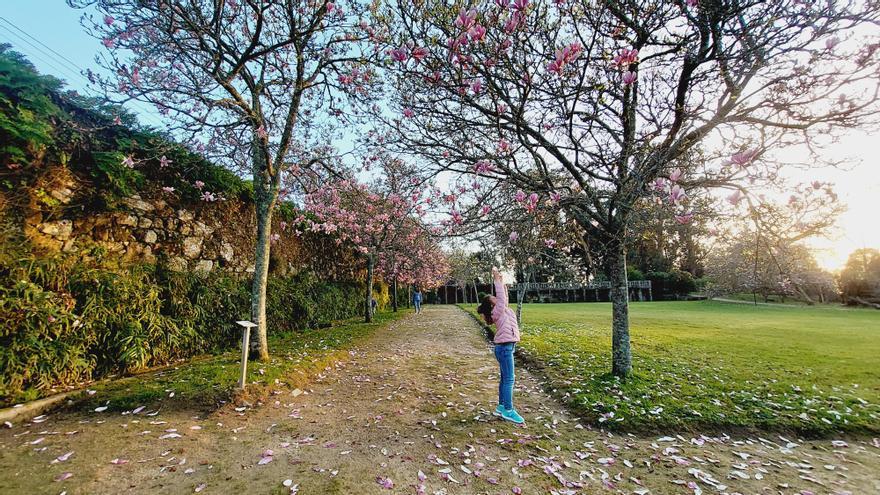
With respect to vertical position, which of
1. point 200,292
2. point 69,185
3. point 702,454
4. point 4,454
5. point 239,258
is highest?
point 69,185

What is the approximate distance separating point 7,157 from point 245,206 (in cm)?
536

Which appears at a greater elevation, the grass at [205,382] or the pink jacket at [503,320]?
the pink jacket at [503,320]

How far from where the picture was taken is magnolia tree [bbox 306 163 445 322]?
988cm

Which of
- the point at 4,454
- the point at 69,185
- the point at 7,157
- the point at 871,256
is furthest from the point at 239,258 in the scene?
the point at 871,256

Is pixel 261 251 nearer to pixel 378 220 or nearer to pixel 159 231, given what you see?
pixel 159 231

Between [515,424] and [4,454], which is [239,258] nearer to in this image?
[4,454]

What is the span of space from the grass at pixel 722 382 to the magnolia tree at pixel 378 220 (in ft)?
14.1

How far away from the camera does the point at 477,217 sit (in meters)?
6.38

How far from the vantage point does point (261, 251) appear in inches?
261

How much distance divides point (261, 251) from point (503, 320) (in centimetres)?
486

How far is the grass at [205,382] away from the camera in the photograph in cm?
464

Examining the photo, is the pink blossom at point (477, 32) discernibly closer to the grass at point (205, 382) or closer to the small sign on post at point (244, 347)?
the small sign on post at point (244, 347)

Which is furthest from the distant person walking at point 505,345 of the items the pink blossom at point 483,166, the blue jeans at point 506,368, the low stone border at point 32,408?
the low stone border at point 32,408

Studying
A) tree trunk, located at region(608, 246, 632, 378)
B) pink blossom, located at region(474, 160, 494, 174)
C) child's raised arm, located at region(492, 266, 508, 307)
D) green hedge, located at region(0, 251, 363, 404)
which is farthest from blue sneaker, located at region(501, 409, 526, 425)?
green hedge, located at region(0, 251, 363, 404)
